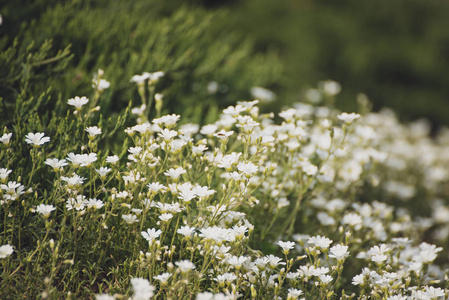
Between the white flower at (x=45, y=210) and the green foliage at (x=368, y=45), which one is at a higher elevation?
the white flower at (x=45, y=210)

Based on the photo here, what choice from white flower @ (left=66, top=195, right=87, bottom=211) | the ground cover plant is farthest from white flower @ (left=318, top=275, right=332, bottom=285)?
white flower @ (left=66, top=195, right=87, bottom=211)

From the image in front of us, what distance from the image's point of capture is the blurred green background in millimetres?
3098

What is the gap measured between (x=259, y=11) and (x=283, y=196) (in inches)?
192

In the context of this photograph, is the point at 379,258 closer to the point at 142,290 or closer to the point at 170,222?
the point at 170,222

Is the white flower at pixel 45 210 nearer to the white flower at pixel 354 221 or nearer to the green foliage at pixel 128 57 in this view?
the green foliage at pixel 128 57

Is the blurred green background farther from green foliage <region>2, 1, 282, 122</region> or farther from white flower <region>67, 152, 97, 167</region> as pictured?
white flower <region>67, 152, 97, 167</region>

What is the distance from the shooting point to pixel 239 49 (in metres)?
4.59

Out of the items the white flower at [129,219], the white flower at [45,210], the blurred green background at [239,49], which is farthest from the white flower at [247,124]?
the blurred green background at [239,49]

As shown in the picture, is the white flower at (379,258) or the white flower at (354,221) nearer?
the white flower at (379,258)

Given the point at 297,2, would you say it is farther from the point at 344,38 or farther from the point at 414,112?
the point at 414,112

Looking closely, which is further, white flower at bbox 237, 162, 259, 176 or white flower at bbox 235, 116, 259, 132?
white flower at bbox 235, 116, 259, 132

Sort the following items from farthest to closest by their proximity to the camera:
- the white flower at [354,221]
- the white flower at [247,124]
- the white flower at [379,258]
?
the white flower at [354,221] < the white flower at [247,124] < the white flower at [379,258]

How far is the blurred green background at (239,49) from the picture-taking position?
310cm

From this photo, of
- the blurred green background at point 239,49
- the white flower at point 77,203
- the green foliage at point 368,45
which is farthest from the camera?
the green foliage at point 368,45
